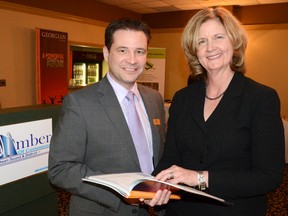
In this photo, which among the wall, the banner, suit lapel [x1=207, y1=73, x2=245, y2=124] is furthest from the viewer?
the banner

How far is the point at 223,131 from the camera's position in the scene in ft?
4.49

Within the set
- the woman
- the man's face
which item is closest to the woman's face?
the woman

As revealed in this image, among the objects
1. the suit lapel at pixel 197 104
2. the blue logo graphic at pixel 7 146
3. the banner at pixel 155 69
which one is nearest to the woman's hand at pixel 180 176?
the suit lapel at pixel 197 104

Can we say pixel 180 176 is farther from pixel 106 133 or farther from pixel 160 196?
pixel 106 133

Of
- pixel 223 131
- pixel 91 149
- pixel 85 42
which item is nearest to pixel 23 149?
pixel 91 149

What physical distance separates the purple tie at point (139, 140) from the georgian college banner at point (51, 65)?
4.78 m

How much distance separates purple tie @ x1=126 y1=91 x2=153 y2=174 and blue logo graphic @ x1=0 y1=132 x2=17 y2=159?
72 centimetres

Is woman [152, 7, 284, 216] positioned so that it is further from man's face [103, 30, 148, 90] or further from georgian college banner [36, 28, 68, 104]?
georgian college banner [36, 28, 68, 104]

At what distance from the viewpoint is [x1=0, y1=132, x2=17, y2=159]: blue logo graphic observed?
1690 millimetres

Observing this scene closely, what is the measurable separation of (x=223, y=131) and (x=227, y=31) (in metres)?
0.49

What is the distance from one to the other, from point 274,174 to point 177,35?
8236 mm

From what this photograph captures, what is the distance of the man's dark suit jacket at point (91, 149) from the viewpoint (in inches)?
55.2

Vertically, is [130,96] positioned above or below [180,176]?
above

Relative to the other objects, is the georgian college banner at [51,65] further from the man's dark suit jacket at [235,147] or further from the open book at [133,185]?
the open book at [133,185]
